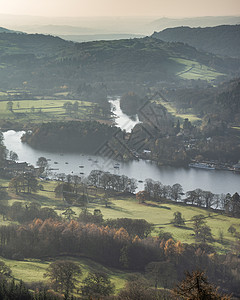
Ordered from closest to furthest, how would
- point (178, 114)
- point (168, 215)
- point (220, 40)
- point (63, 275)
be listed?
Answer: point (63, 275)
point (168, 215)
point (178, 114)
point (220, 40)

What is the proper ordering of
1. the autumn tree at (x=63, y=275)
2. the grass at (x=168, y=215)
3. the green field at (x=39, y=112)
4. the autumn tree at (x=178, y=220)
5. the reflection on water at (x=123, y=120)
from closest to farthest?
the autumn tree at (x=63, y=275), the grass at (x=168, y=215), the autumn tree at (x=178, y=220), the reflection on water at (x=123, y=120), the green field at (x=39, y=112)

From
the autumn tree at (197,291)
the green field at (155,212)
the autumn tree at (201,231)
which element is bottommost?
the green field at (155,212)

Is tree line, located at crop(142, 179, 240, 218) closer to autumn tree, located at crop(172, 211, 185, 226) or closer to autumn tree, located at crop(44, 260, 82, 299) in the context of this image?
autumn tree, located at crop(172, 211, 185, 226)

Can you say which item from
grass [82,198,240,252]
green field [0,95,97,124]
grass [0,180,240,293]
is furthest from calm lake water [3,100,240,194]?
green field [0,95,97,124]

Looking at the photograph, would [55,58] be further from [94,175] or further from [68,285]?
[68,285]

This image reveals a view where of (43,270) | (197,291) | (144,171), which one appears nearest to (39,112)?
(144,171)

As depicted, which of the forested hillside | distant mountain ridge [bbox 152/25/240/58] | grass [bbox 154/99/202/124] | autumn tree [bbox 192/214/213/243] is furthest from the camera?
A: distant mountain ridge [bbox 152/25/240/58]

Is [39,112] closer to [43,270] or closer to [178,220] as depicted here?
[178,220]

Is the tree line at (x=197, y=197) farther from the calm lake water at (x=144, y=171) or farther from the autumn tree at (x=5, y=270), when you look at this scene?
the autumn tree at (x=5, y=270)

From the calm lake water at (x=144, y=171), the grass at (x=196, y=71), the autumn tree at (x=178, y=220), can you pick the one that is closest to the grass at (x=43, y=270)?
the autumn tree at (x=178, y=220)
